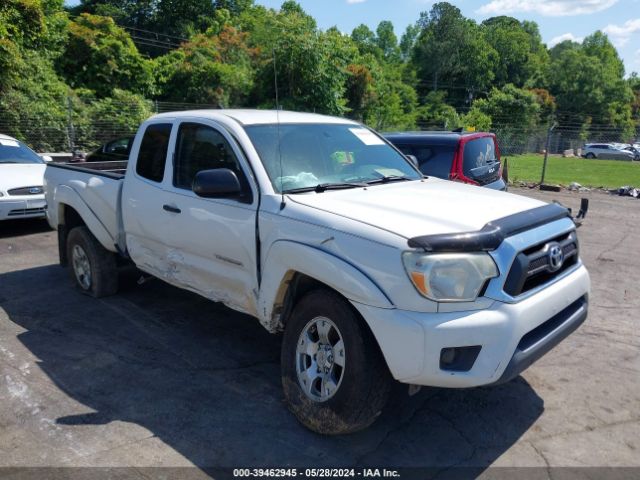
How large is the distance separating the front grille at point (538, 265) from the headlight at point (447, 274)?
20 cm

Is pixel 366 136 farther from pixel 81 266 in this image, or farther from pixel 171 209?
pixel 81 266

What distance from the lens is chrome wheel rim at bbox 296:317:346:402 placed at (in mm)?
3238

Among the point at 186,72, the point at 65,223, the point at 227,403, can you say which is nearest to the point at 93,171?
the point at 65,223

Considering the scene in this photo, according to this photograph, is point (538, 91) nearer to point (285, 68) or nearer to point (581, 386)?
point (285, 68)

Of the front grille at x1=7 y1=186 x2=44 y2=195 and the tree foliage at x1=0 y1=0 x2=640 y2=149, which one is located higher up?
the tree foliage at x1=0 y1=0 x2=640 y2=149

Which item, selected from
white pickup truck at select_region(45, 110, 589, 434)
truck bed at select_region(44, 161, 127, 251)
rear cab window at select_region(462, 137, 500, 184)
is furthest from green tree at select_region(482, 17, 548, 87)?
white pickup truck at select_region(45, 110, 589, 434)

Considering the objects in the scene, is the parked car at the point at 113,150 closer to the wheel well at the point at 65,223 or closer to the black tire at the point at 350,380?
the wheel well at the point at 65,223

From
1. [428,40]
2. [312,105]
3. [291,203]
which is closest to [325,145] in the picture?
[291,203]

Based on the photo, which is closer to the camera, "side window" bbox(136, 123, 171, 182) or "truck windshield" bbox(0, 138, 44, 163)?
"side window" bbox(136, 123, 171, 182)

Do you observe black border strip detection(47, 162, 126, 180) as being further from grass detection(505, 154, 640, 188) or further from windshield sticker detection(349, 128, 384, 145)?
grass detection(505, 154, 640, 188)

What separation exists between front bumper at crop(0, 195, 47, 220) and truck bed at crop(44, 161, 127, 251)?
2648mm

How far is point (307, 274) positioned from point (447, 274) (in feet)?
2.75

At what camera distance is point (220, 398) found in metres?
3.82

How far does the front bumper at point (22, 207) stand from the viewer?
8.55m
